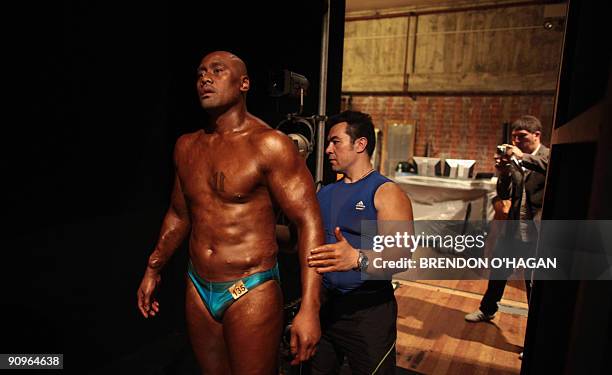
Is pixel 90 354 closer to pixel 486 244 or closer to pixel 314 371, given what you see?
pixel 314 371

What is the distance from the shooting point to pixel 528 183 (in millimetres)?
3287

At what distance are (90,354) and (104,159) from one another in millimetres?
1258

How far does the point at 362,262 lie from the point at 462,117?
22.8ft

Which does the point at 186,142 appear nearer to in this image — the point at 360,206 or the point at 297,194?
the point at 297,194

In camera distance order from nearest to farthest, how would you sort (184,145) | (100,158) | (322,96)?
(184,145) → (100,158) → (322,96)

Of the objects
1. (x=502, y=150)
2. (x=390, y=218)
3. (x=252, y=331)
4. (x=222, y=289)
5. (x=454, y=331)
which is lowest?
(x=454, y=331)

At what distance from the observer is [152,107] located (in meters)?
2.56

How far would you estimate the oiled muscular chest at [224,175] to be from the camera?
163 centimetres

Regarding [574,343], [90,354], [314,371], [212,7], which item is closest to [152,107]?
[212,7]

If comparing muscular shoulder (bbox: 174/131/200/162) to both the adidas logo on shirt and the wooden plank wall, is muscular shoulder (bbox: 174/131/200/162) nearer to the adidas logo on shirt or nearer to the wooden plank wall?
the adidas logo on shirt

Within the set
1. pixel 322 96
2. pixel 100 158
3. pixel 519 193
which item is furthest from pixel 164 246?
pixel 519 193

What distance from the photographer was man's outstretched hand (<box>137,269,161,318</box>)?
75.7 inches

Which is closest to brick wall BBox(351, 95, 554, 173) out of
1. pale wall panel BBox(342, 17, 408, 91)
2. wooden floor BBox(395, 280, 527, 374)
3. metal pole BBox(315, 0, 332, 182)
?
pale wall panel BBox(342, 17, 408, 91)

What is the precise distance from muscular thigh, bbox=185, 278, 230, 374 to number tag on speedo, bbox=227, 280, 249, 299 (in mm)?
205
